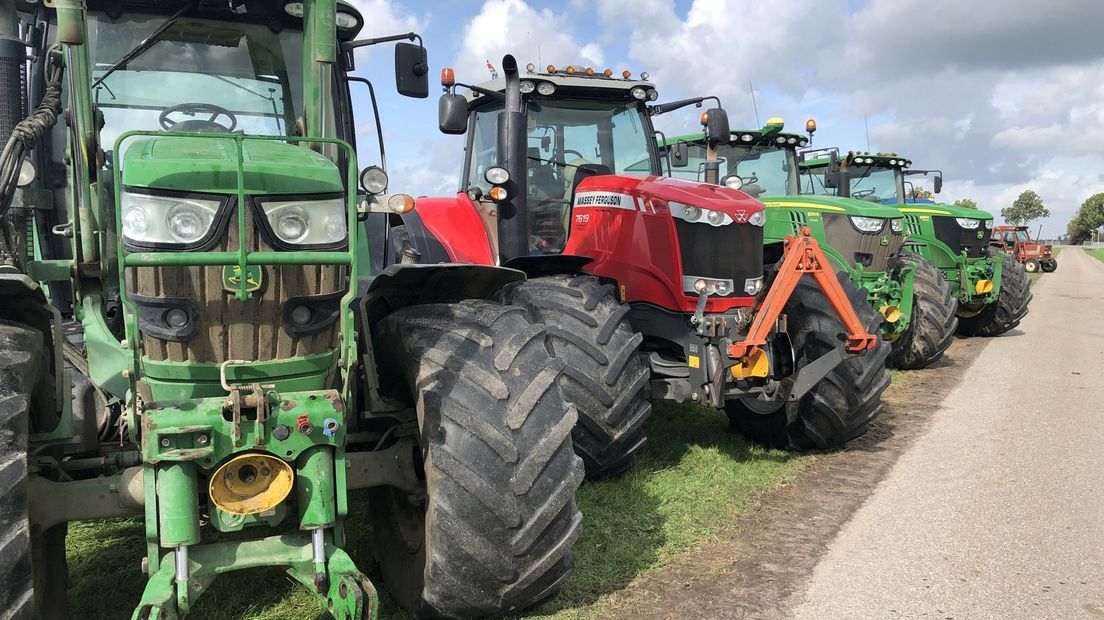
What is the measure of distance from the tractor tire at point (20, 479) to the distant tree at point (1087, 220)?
11401 cm

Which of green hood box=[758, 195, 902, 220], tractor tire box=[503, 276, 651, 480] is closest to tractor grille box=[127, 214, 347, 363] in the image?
tractor tire box=[503, 276, 651, 480]

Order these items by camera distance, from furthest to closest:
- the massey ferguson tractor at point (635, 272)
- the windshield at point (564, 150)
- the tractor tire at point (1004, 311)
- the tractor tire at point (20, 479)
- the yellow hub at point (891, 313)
A: the tractor tire at point (1004, 311) < the yellow hub at point (891, 313) < the windshield at point (564, 150) < the massey ferguson tractor at point (635, 272) < the tractor tire at point (20, 479)

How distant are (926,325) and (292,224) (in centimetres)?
812

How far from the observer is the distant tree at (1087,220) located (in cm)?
9781

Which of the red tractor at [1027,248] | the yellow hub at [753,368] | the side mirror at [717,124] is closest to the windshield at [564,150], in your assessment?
the side mirror at [717,124]

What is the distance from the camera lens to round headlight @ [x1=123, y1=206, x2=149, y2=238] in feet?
8.30

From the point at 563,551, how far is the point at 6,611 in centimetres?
167

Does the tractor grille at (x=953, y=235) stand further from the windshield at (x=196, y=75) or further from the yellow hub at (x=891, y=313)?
the windshield at (x=196, y=75)

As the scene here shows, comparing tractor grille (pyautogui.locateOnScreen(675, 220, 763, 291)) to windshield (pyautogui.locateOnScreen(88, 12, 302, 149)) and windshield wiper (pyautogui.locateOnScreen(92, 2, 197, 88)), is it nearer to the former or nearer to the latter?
windshield (pyautogui.locateOnScreen(88, 12, 302, 149))

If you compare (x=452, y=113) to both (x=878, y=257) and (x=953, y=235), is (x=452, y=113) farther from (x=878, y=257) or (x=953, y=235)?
(x=953, y=235)

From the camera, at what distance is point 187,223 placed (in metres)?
2.54

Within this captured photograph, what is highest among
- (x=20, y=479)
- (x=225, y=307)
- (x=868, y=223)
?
(x=868, y=223)

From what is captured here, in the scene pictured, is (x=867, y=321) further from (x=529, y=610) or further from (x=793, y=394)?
(x=529, y=610)

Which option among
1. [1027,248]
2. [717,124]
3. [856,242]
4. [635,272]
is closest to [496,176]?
[635,272]
